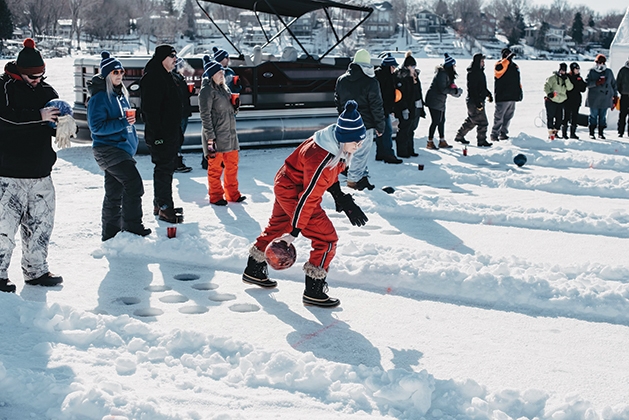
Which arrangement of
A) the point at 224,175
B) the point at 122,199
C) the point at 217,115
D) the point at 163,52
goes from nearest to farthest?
the point at 122,199 < the point at 163,52 < the point at 217,115 < the point at 224,175

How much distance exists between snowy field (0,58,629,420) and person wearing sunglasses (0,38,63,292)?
0.40m

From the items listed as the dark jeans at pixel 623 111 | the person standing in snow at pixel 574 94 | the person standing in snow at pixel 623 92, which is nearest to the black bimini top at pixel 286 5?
the person standing in snow at pixel 574 94

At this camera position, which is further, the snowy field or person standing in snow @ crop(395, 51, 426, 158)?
person standing in snow @ crop(395, 51, 426, 158)

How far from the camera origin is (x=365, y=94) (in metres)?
8.58

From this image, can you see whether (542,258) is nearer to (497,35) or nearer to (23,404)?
(23,404)

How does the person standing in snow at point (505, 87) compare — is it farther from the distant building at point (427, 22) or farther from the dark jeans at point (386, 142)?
the distant building at point (427, 22)

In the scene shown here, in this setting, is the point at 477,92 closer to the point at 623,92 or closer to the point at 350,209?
the point at 623,92

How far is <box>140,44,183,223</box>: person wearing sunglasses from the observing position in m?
6.35

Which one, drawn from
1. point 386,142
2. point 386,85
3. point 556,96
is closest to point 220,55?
point 386,85

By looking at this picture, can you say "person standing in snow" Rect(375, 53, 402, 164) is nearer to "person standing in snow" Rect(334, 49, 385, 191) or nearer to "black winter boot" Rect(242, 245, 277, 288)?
"person standing in snow" Rect(334, 49, 385, 191)

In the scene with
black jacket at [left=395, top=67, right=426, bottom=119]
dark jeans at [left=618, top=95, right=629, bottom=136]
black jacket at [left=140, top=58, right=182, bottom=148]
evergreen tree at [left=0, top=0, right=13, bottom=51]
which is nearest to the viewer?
black jacket at [left=140, top=58, right=182, bottom=148]

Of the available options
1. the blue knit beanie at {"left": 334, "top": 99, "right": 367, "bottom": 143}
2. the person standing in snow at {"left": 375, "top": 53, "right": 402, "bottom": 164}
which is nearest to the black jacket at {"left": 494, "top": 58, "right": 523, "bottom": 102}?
the person standing in snow at {"left": 375, "top": 53, "right": 402, "bottom": 164}

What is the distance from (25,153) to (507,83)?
962 centimetres

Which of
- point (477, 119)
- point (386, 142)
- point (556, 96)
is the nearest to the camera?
point (386, 142)
